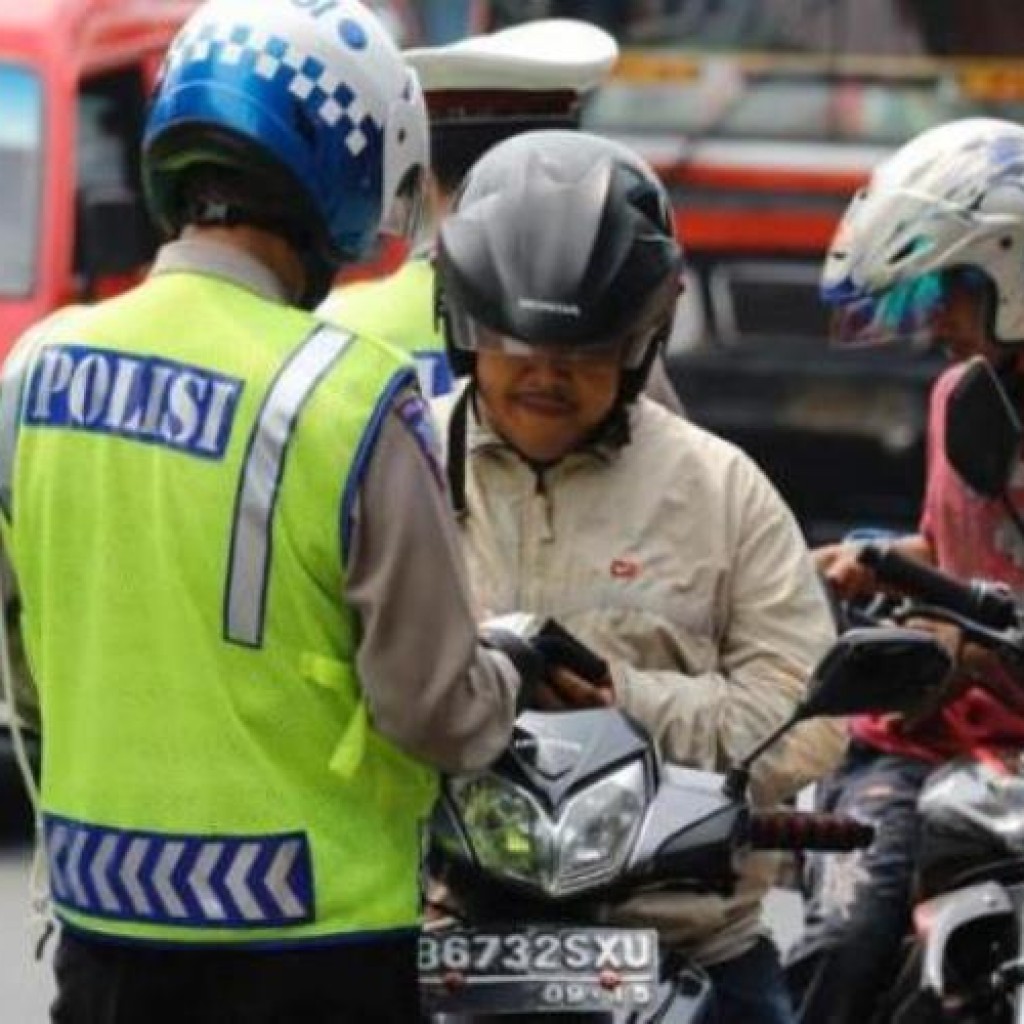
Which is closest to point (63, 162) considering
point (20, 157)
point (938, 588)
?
point (20, 157)

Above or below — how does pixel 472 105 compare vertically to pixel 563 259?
below

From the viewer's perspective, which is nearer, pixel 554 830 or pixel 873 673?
pixel 554 830

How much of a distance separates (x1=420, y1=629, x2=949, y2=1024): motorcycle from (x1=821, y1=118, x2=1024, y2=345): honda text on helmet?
128 centimetres

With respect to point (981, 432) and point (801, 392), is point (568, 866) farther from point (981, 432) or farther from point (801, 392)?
point (801, 392)

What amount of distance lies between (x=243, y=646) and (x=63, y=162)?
8.97m

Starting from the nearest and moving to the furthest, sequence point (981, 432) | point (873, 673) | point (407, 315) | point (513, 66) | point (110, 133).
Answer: point (873, 673)
point (981, 432)
point (407, 315)
point (513, 66)
point (110, 133)

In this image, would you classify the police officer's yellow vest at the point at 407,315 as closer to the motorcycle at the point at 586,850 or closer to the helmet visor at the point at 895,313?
the helmet visor at the point at 895,313

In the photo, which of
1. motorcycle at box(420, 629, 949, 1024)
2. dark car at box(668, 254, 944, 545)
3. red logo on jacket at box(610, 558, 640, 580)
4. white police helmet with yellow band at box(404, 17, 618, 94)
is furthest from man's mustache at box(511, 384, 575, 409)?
dark car at box(668, 254, 944, 545)

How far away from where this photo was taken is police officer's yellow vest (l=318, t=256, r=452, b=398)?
7.20 m

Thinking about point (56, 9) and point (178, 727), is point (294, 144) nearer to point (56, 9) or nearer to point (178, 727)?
point (178, 727)

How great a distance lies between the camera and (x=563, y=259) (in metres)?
5.31

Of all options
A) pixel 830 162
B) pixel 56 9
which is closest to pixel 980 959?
pixel 56 9

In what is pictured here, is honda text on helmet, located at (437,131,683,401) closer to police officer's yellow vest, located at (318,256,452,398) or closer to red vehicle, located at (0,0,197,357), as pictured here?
police officer's yellow vest, located at (318,256,452,398)

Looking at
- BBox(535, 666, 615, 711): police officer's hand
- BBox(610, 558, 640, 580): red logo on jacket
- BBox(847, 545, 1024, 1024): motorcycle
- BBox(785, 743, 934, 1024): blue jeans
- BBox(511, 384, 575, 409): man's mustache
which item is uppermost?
BBox(511, 384, 575, 409): man's mustache
